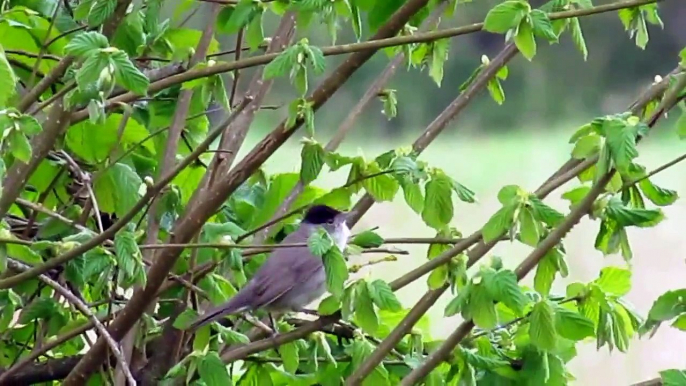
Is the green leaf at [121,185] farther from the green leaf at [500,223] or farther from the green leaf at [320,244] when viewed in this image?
the green leaf at [500,223]

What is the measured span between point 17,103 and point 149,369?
0.30m

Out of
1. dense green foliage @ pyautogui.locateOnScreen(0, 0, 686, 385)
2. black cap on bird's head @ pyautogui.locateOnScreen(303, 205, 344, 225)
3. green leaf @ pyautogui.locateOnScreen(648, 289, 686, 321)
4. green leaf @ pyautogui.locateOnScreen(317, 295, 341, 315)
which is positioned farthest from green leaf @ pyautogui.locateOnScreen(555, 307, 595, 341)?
black cap on bird's head @ pyautogui.locateOnScreen(303, 205, 344, 225)

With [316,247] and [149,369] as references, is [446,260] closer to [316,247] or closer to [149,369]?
[316,247]

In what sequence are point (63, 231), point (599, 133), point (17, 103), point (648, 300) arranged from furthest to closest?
point (648, 300), point (63, 231), point (17, 103), point (599, 133)

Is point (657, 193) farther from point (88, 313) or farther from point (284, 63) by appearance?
point (88, 313)

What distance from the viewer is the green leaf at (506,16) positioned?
75cm

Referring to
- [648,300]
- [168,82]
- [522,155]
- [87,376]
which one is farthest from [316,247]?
[522,155]

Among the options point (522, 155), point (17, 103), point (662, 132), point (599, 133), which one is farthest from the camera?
point (522, 155)

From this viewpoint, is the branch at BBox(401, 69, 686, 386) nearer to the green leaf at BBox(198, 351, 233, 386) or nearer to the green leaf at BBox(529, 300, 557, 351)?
the green leaf at BBox(529, 300, 557, 351)

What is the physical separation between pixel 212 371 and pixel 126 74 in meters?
0.28

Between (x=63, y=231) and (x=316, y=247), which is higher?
(x=316, y=247)

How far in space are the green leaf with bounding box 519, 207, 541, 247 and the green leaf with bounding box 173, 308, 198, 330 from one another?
0.35 metres

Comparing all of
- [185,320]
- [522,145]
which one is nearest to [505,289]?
[185,320]

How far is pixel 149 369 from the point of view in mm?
1036
